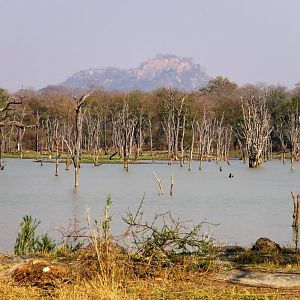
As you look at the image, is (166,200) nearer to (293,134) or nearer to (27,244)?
(27,244)

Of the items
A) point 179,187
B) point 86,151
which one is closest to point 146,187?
point 179,187

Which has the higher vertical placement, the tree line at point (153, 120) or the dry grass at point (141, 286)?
the tree line at point (153, 120)

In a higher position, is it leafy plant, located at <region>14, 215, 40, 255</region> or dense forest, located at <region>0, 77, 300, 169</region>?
dense forest, located at <region>0, 77, 300, 169</region>

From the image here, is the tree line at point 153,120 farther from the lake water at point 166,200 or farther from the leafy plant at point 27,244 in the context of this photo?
the leafy plant at point 27,244

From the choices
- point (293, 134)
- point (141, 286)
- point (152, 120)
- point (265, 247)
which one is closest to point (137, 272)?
point (141, 286)

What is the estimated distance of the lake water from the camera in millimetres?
19938

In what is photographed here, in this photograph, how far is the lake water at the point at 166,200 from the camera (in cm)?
1994

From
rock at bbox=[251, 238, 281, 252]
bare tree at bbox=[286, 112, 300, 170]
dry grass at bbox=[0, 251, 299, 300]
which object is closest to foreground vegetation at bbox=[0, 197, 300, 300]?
dry grass at bbox=[0, 251, 299, 300]

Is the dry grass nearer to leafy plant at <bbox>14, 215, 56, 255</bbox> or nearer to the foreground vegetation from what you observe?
the foreground vegetation

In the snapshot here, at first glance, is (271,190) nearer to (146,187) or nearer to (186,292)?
(146,187)

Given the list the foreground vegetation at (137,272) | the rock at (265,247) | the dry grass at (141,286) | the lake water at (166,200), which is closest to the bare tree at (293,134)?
the lake water at (166,200)

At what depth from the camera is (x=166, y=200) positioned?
28875 millimetres

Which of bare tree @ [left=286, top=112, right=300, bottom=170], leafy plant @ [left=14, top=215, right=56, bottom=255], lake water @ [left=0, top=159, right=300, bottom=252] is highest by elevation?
bare tree @ [left=286, top=112, right=300, bottom=170]

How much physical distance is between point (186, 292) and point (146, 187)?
93.0 ft
